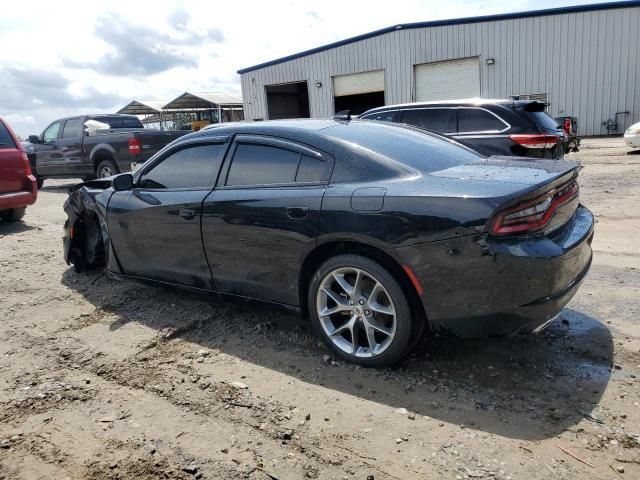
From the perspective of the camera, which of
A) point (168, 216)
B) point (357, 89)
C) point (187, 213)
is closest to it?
point (187, 213)

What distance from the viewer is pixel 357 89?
2519cm

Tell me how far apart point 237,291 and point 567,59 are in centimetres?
2090

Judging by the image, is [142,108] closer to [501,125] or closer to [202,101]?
[202,101]

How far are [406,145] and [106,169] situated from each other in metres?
10.3

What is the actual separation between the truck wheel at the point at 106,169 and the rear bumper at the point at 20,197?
3461mm

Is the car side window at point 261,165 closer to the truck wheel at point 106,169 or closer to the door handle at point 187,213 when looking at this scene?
the door handle at point 187,213

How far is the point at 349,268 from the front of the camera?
324 centimetres

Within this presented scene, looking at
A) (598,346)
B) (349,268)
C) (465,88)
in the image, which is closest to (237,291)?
(349,268)

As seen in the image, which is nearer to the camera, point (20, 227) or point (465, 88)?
point (20, 227)

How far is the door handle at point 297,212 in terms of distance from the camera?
11.1ft

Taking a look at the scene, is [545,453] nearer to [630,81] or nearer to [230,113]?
[630,81]

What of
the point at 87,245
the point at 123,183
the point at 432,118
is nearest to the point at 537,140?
the point at 432,118

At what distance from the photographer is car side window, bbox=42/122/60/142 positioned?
1334cm

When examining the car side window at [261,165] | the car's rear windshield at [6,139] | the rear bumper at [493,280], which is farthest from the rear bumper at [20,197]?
the rear bumper at [493,280]
